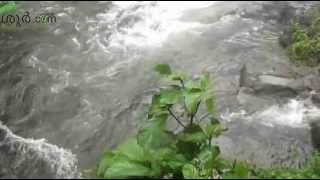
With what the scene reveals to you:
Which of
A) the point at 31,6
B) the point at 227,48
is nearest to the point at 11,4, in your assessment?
the point at 31,6

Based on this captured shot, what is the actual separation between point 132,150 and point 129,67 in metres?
4.21

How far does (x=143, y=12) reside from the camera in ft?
41.1

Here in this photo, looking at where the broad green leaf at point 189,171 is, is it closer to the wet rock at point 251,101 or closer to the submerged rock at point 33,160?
the submerged rock at point 33,160

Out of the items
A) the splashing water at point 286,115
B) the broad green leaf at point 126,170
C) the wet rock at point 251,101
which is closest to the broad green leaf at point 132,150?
the broad green leaf at point 126,170

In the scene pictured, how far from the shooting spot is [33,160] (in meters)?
6.51

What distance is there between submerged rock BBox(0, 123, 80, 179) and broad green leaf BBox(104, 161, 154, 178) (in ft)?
3.89

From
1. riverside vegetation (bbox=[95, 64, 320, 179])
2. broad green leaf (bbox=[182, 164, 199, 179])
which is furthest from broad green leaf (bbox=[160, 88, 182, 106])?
broad green leaf (bbox=[182, 164, 199, 179])

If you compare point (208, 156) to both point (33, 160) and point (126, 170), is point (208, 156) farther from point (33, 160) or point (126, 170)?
point (33, 160)

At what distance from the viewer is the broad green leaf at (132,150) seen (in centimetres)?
551

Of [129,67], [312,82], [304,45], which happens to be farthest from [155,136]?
[304,45]

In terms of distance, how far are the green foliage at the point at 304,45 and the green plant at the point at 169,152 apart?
3.95 m

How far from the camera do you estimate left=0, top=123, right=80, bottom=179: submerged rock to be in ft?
20.7

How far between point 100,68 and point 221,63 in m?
2.30

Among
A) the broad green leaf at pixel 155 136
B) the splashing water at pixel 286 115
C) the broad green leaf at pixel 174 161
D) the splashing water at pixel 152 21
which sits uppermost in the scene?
the broad green leaf at pixel 155 136
